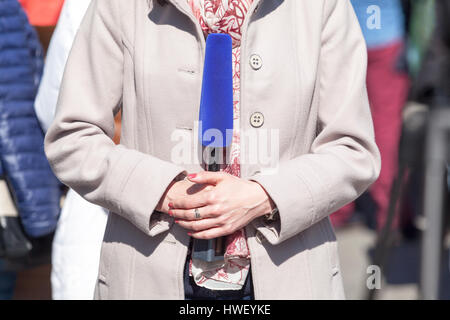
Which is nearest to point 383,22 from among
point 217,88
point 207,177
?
point 217,88

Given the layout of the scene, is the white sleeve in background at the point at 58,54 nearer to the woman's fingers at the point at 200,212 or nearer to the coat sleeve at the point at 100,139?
the coat sleeve at the point at 100,139

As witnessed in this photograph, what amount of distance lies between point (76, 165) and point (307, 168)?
53 cm

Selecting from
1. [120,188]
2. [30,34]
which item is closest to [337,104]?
[120,188]

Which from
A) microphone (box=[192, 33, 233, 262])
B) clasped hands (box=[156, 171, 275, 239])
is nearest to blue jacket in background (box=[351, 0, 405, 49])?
microphone (box=[192, 33, 233, 262])

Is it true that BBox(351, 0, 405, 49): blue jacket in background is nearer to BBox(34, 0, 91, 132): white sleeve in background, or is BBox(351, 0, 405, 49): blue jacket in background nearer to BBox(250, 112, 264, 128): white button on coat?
BBox(250, 112, 264, 128): white button on coat

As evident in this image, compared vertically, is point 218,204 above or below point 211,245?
above

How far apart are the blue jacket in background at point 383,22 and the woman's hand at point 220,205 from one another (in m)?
0.80

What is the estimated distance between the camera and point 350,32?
166 centimetres

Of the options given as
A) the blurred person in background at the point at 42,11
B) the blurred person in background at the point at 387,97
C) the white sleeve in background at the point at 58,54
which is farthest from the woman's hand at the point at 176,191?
the blurred person in background at the point at 387,97

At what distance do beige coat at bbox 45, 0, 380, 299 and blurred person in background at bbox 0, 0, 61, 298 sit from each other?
2.73 feet

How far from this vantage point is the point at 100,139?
1609 mm

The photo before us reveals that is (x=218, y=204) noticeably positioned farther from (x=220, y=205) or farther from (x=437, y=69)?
(x=437, y=69)

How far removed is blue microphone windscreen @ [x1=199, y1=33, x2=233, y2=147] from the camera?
5.05ft

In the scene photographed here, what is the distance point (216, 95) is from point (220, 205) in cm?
25
